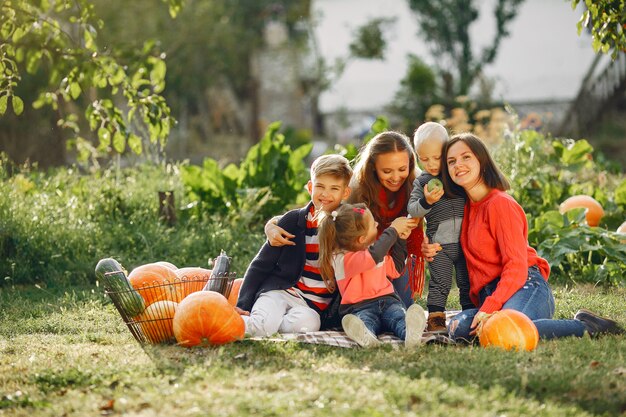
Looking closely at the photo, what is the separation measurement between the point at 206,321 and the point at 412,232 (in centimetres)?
131

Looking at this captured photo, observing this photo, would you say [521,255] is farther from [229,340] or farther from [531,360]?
[229,340]

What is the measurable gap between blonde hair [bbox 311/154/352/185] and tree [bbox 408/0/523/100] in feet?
49.3

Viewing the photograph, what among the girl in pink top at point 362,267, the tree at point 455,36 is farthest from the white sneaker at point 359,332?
the tree at point 455,36

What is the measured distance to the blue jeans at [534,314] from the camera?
470cm

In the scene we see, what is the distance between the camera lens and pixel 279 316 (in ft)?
16.3

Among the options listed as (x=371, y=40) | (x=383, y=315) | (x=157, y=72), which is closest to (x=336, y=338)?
(x=383, y=315)

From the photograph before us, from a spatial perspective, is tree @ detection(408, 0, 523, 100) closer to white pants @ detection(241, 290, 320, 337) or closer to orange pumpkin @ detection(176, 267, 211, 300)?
orange pumpkin @ detection(176, 267, 211, 300)

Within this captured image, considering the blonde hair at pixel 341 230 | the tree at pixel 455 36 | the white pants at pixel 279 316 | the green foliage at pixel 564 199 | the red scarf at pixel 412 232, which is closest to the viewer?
the blonde hair at pixel 341 230

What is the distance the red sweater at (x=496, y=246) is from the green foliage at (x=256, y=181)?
3717mm

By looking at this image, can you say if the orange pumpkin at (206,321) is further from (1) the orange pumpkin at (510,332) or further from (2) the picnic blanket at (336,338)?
(1) the orange pumpkin at (510,332)

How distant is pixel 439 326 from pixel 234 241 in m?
3.30

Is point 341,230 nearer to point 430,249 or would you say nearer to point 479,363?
point 430,249

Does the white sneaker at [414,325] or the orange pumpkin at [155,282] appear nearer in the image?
the white sneaker at [414,325]

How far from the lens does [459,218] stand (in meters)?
5.00
